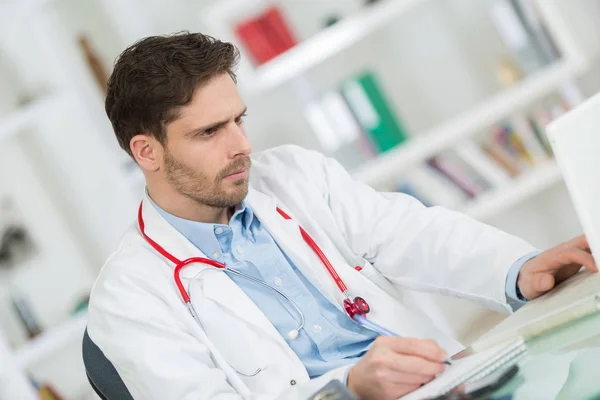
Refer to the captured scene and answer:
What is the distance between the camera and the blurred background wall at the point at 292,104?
3.16m

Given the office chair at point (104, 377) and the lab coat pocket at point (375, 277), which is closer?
the office chair at point (104, 377)

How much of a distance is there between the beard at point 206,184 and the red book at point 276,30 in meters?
1.59

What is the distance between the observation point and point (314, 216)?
1793mm

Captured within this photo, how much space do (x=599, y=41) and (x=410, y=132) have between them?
2.80 feet

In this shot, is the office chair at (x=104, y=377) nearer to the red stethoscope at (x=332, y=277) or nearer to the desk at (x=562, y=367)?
the red stethoscope at (x=332, y=277)

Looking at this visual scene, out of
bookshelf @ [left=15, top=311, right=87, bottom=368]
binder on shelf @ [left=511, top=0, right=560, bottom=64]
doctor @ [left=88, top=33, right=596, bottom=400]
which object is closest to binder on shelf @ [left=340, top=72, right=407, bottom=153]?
binder on shelf @ [left=511, top=0, right=560, bottom=64]

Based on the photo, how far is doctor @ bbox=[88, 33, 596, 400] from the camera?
1.54 meters

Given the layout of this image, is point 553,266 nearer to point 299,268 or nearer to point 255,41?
point 299,268

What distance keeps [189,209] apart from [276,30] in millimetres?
1639

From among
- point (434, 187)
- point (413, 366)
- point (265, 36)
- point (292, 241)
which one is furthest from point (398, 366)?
point (265, 36)

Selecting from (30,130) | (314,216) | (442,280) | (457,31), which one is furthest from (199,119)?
(457,31)

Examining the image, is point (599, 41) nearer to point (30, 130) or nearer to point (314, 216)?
point (314, 216)

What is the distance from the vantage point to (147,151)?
179 centimetres

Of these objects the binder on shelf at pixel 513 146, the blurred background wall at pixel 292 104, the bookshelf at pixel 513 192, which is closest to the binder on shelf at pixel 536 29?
the blurred background wall at pixel 292 104
